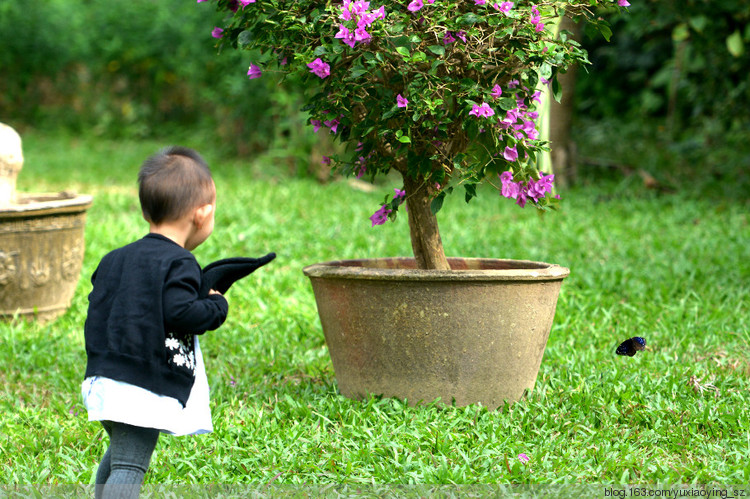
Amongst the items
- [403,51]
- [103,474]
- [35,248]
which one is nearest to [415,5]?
[403,51]

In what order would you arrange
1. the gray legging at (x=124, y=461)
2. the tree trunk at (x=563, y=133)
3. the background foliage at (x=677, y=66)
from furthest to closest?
the tree trunk at (x=563, y=133), the background foliage at (x=677, y=66), the gray legging at (x=124, y=461)

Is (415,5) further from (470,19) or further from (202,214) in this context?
(202,214)

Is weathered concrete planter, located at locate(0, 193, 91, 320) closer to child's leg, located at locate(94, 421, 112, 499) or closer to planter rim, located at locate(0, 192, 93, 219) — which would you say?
planter rim, located at locate(0, 192, 93, 219)

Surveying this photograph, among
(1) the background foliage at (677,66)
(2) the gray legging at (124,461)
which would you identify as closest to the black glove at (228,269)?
(2) the gray legging at (124,461)

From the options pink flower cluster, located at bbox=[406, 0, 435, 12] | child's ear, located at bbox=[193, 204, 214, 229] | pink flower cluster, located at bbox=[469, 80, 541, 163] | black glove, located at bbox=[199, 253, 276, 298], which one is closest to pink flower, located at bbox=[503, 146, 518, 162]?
pink flower cluster, located at bbox=[469, 80, 541, 163]

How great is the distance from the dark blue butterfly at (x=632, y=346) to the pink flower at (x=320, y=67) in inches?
58.3

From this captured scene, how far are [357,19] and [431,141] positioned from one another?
0.56 metres

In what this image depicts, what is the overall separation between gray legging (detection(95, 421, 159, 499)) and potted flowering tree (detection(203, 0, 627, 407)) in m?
0.96

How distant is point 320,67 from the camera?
263cm

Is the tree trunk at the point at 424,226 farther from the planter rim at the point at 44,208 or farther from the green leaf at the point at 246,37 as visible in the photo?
the planter rim at the point at 44,208

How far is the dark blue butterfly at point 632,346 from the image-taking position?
3.00 meters

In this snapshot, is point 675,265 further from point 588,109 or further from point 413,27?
point 588,109

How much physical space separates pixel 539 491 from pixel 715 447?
26.5 inches

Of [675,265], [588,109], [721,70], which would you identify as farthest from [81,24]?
[675,265]
